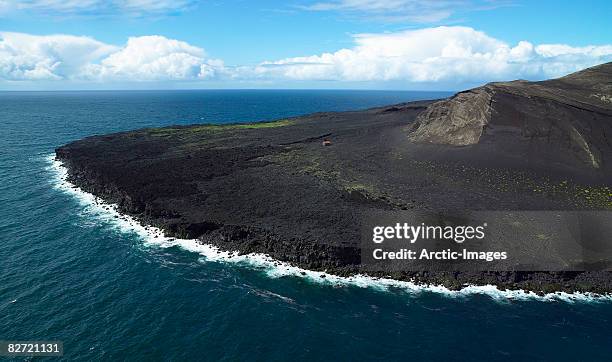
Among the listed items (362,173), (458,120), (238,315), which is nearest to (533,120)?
(458,120)

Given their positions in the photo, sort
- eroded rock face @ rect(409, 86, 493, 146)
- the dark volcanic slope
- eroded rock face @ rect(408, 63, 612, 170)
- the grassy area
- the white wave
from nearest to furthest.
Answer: the white wave
the dark volcanic slope
eroded rock face @ rect(408, 63, 612, 170)
eroded rock face @ rect(409, 86, 493, 146)
the grassy area

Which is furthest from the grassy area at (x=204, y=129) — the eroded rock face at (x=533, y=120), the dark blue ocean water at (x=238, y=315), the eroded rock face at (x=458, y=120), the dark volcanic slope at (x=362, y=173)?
the dark blue ocean water at (x=238, y=315)

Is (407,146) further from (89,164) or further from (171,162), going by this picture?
(89,164)

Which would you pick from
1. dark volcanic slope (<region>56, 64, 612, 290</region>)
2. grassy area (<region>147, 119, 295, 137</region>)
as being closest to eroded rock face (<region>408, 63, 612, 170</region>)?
dark volcanic slope (<region>56, 64, 612, 290</region>)

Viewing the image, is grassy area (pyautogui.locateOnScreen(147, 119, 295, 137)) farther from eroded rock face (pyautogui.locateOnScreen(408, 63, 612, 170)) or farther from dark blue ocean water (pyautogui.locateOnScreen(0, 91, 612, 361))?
dark blue ocean water (pyautogui.locateOnScreen(0, 91, 612, 361))

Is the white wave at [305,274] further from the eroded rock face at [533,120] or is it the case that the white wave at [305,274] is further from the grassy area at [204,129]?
the grassy area at [204,129]
